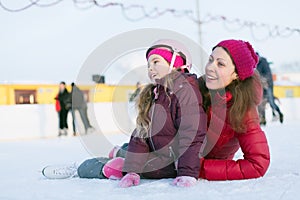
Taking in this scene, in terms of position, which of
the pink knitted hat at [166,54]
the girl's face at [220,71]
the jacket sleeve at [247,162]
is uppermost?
the pink knitted hat at [166,54]

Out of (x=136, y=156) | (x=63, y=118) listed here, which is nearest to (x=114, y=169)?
(x=136, y=156)

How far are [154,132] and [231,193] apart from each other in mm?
356

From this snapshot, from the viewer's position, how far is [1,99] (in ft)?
31.3

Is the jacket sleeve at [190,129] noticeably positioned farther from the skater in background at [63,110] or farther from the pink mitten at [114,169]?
the skater in background at [63,110]

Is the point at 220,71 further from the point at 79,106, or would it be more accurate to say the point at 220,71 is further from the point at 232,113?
the point at 79,106

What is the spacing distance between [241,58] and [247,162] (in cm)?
36

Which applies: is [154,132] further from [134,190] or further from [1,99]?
[1,99]

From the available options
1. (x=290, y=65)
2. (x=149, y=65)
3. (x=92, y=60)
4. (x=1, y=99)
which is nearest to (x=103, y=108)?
(x=1, y=99)

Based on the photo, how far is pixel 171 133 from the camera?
4.22 ft

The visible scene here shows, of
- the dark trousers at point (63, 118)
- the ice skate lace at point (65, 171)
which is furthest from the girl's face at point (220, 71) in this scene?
the dark trousers at point (63, 118)

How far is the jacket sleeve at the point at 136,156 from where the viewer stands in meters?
1.29

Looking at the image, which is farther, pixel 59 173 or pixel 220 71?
pixel 59 173

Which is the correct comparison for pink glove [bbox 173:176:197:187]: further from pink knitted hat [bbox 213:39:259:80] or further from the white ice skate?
the white ice skate

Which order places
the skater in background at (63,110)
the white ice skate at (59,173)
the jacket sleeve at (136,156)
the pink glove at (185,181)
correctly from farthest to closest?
Answer: the skater in background at (63,110) → the white ice skate at (59,173) → the jacket sleeve at (136,156) → the pink glove at (185,181)
